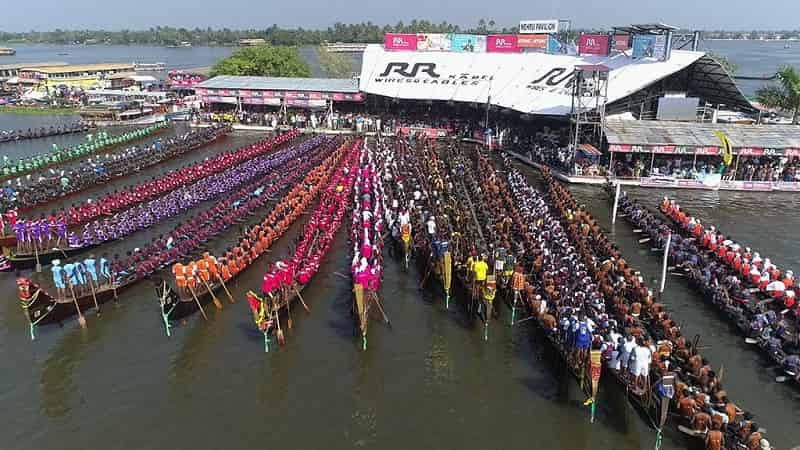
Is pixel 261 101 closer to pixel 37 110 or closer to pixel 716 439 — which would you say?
pixel 37 110

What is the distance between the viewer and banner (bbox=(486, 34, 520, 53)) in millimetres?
45688

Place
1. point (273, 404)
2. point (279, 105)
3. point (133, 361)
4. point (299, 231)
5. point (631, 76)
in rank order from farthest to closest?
1. point (279, 105)
2. point (631, 76)
3. point (299, 231)
4. point (133, 361)
5. point (273, 404)

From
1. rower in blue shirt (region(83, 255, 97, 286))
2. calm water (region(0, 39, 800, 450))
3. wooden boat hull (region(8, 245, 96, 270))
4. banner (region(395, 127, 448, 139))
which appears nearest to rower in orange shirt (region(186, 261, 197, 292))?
calm water (region(0, 39, 800, 450))

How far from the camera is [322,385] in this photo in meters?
13.8

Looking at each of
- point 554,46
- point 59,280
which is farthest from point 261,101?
point 59,280

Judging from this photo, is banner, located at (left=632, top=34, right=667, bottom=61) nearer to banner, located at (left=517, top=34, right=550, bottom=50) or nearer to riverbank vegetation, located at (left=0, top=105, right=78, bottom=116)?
banner, located at (left=517, top=34, right=550, bottom=50)

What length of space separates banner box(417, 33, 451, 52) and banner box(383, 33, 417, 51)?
0.50 metres

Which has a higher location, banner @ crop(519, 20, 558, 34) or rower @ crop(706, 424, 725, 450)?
banner @ crop(519, 20, 558, 34)

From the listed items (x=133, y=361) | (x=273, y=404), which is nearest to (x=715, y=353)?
(x=273, y=404)

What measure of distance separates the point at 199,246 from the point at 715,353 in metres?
16.5

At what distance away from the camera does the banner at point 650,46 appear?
3419 centimetres

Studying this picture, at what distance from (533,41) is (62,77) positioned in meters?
53.3

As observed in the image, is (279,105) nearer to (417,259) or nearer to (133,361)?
(417,259)

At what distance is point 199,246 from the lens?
20969 mm
